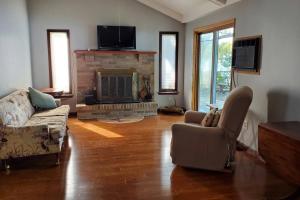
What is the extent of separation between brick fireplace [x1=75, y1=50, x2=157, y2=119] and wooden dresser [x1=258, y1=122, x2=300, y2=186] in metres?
3.77

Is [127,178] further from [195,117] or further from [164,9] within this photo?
[164,9]

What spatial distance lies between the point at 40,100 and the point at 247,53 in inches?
140

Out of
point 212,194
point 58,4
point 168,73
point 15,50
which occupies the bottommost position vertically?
point 212,194

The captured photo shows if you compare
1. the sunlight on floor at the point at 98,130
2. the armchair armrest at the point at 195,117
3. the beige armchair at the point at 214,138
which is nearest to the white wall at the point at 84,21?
the sunlight on floor at the point at 98,130

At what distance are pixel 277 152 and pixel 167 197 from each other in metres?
1.18

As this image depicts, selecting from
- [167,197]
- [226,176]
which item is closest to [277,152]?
[226,176]

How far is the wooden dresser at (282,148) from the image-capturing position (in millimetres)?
2326

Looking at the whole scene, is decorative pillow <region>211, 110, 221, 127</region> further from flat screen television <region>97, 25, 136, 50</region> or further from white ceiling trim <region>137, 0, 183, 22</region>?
white ceiling trim <region>137, 0, 183, 22</region>

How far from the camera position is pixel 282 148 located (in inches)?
97.5

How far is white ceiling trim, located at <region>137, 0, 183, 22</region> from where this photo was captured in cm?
633

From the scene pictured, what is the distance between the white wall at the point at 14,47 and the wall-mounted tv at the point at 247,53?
3.59 metres

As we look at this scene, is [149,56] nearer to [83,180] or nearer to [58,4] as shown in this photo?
[58,4]

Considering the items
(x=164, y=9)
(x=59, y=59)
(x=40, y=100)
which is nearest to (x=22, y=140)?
(x=40, y=100)

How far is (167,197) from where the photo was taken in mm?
2627
